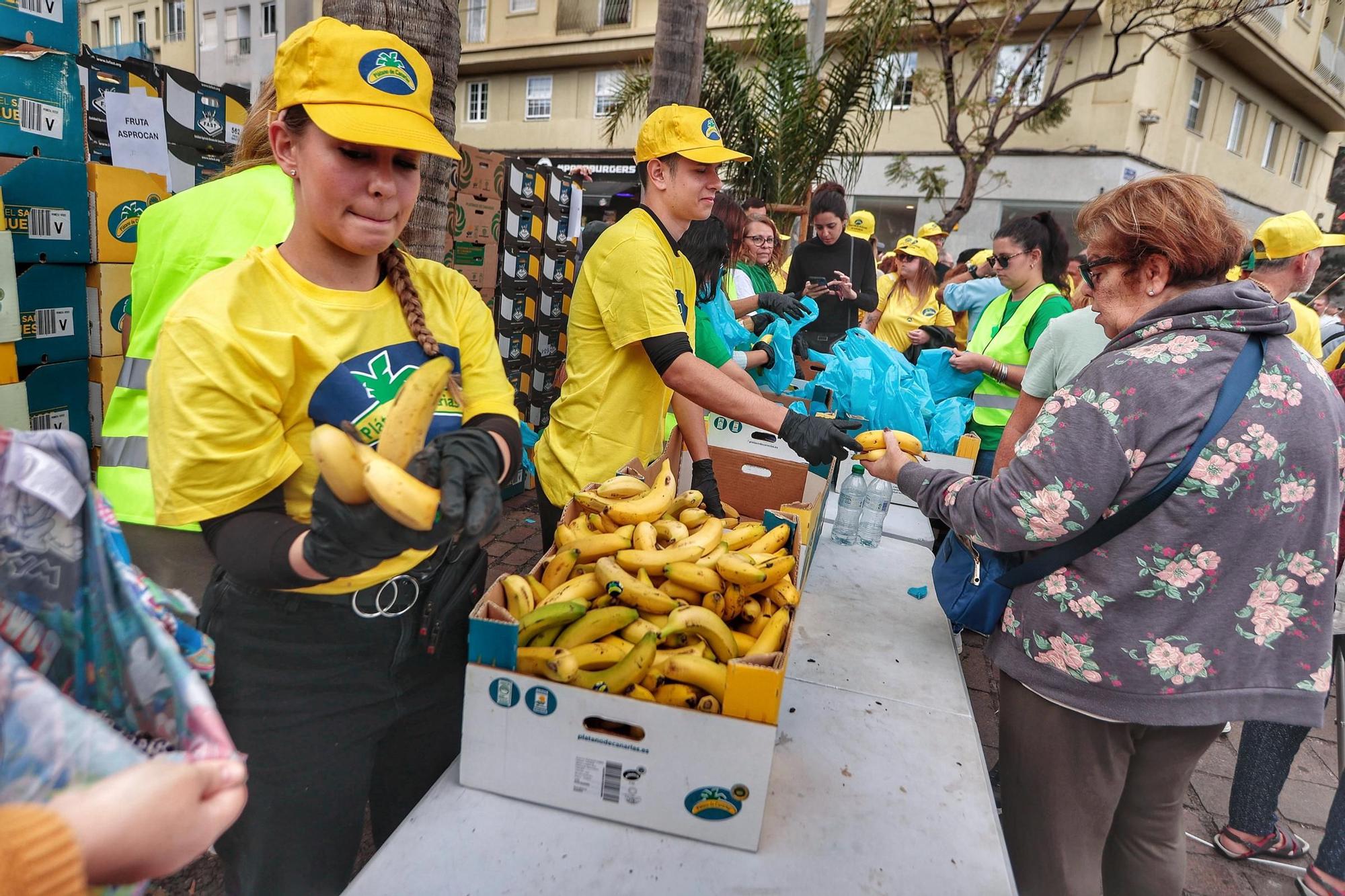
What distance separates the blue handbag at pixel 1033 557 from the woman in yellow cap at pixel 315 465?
4.29 ft

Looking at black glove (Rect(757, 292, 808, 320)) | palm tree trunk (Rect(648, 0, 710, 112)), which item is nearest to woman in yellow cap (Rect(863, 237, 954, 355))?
black glove (Rect(757, 292, 808, 320))

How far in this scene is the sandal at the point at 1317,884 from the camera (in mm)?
2670

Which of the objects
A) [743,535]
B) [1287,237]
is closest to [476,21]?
[1287,237]

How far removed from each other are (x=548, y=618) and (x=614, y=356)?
1136 mm

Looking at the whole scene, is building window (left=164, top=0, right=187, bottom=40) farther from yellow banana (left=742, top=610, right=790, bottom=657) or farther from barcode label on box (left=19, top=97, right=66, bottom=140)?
yellow banana (left=742, top=610, right=790, bottom=657)

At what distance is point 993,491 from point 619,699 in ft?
3.46

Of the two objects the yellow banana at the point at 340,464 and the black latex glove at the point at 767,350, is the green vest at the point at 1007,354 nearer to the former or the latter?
the black latex glove at the point at 767,350

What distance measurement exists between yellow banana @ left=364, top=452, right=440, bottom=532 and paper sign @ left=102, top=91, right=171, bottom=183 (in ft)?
12.3

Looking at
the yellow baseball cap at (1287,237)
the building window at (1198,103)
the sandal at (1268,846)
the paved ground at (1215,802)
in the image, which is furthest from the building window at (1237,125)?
the sandal at (1268,846)

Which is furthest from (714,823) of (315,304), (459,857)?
(315,304)

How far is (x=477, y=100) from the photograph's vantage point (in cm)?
2405

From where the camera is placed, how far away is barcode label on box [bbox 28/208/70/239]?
3.22 m

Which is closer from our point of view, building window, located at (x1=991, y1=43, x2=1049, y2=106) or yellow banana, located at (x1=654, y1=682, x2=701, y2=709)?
yellow banana, located at (x1=654, y1=682, x2=701, y2=709)

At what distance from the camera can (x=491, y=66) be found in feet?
75.7
